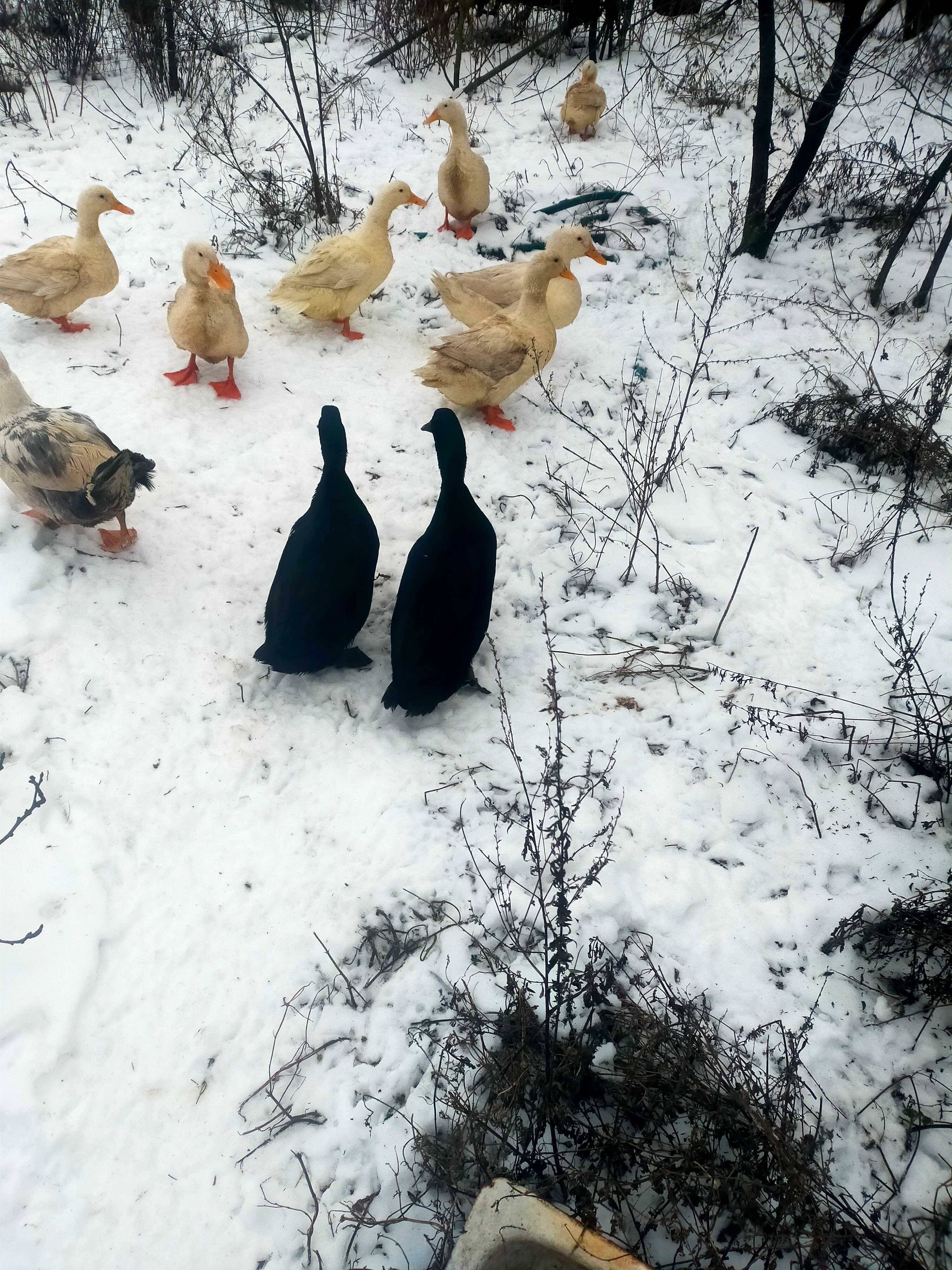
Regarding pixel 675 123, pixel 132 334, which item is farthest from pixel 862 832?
pixel 675 123

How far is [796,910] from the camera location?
8.04 feet

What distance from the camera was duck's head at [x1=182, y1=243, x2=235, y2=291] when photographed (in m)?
3.84

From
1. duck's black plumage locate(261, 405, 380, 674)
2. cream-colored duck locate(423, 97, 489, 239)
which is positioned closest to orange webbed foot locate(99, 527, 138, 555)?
duck's black plumage locate(261, 405, 380, 674)

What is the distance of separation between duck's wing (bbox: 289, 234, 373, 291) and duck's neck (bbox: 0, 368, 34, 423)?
182 cm

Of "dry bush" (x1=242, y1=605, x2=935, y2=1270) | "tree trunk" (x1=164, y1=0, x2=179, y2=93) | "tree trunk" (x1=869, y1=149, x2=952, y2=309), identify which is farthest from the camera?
"tree trunk" (x1=164, y1=0, x2=179, y2=93)

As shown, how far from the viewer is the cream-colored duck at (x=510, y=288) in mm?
4188

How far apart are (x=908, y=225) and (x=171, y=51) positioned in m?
5.92

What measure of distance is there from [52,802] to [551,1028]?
1.85 meters

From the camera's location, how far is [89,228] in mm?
4148

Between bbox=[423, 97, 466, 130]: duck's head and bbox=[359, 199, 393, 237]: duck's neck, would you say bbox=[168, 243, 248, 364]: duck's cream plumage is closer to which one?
bbox=[359, 199, 393, 237]: duck's neck

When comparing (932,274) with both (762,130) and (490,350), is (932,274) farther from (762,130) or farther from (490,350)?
(490,350)

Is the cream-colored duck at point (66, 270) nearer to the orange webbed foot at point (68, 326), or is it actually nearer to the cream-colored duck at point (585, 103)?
the orange webbed foot at point (68, 326)

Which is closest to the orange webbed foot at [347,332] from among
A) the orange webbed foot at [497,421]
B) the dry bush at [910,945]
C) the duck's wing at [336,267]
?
the duck's wing at [336,267]

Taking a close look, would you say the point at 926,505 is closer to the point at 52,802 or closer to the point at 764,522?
the point at 764,522
